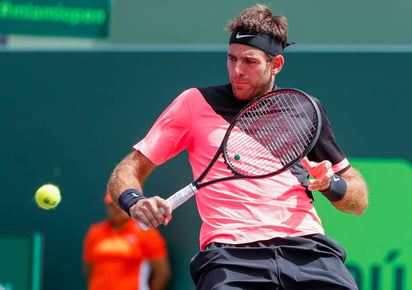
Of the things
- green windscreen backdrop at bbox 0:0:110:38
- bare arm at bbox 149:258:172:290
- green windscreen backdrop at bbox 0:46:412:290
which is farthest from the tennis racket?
green windscreen backdrop at bbox 0:0:110:38

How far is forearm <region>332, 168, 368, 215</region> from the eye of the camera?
3176 millimetres

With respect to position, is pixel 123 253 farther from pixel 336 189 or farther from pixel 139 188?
pixel 336 189

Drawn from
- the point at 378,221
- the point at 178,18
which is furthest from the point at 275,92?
the point at 178,18

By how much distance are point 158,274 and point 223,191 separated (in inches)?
100

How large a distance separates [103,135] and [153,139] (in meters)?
2.62

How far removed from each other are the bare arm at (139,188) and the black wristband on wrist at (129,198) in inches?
1.6

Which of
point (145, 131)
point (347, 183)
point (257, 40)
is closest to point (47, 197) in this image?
point (257, 40)

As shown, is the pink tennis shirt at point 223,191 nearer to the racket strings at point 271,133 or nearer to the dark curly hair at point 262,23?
the racket strings at point 271,133

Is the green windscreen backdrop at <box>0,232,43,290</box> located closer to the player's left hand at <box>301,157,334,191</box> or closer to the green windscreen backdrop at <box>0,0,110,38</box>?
the green windscreen backdrop at <box>0,0,110,38</box>

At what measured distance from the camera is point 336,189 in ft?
9.89

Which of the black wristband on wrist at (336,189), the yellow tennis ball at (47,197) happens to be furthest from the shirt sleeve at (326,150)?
the yellow tennis ball at (47,197)

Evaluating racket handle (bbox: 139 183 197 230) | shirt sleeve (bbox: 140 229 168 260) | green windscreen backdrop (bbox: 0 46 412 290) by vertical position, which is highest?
racket handle (bbox: 139 183 197 230)

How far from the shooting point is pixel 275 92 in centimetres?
313

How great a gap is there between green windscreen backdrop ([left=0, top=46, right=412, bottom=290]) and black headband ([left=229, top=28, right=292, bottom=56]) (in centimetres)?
193
